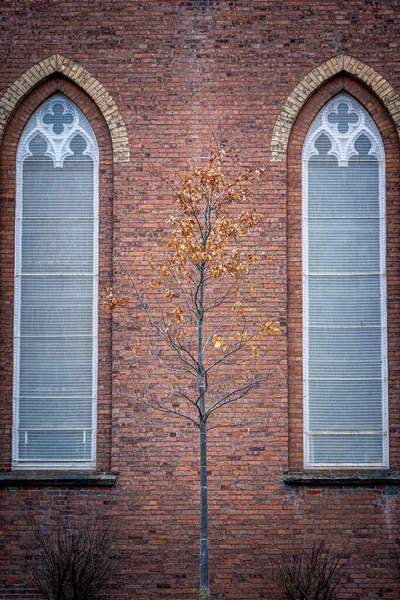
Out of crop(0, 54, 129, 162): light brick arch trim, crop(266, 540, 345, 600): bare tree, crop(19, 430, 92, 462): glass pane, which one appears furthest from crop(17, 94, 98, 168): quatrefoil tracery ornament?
crop(266, 540, 345, 600): bare tree

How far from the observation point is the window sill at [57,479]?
34.9ft

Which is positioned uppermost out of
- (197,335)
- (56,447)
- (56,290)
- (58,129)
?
(58,129)

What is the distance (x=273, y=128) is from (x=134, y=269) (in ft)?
8.84

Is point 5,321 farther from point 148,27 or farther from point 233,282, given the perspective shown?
point 148,27

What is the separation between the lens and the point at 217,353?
35.8ft

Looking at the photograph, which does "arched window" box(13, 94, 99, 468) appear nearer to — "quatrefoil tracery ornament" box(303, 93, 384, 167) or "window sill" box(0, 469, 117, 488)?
"window sill" box(0, 469, 117, 488)

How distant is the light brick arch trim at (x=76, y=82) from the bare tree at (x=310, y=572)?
228 inches

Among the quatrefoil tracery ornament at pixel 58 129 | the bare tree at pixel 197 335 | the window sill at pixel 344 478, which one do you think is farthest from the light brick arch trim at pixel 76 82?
the window sill at pixel 344 478

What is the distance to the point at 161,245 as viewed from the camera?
11.1 m

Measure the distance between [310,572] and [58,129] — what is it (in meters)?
6.80

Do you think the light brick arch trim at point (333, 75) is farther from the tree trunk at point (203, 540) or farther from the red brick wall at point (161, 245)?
the tree trunk at point (203, 540)

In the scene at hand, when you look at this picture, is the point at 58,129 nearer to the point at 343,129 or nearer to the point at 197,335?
the point at 197,335

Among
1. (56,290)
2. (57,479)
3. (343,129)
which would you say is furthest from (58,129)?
(57,479)

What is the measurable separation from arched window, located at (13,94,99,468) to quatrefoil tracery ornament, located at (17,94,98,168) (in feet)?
0.05
